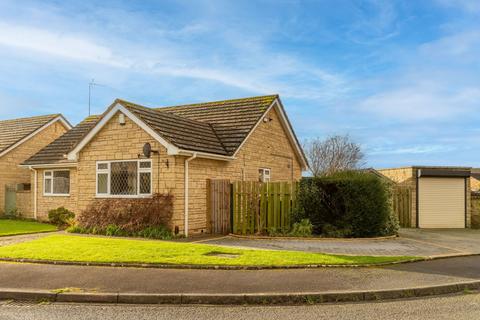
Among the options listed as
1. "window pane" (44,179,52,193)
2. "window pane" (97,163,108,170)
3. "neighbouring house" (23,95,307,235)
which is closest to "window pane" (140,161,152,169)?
"neighbouring house" (23,95,307,235)

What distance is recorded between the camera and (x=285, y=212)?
1558 cm

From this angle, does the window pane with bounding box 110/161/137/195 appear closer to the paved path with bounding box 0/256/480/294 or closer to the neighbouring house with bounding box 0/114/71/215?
the paved path with bounding box 0/256/480/294

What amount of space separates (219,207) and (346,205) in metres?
4.45

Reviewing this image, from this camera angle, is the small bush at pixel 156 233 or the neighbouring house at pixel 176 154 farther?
the neighbouring house at pixel 176 154

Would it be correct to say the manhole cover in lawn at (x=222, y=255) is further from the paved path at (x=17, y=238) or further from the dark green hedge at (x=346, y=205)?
the paved path at (x=17, y=238)

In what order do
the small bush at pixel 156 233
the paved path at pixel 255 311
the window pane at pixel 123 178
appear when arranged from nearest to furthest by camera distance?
the paved path at pixel 255 311, the small bush at pixel 156 233, the window pane at pixel 123 178

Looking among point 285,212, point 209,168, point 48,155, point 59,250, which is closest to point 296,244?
point 285,212

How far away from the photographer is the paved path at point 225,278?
7586 millimetres

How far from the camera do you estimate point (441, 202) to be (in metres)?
21.2

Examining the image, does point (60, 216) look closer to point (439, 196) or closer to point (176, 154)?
point (176, 154)

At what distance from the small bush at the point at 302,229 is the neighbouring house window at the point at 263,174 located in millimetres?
5380

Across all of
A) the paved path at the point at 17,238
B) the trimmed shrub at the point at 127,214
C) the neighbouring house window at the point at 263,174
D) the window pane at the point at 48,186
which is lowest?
the paved path at the point at 17,238

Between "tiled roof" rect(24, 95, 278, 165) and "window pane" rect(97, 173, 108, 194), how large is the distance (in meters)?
1.62

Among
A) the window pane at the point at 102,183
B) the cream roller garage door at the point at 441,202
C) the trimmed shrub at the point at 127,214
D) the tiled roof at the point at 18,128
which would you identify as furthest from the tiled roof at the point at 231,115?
the tiled roof at the point at 18,128
